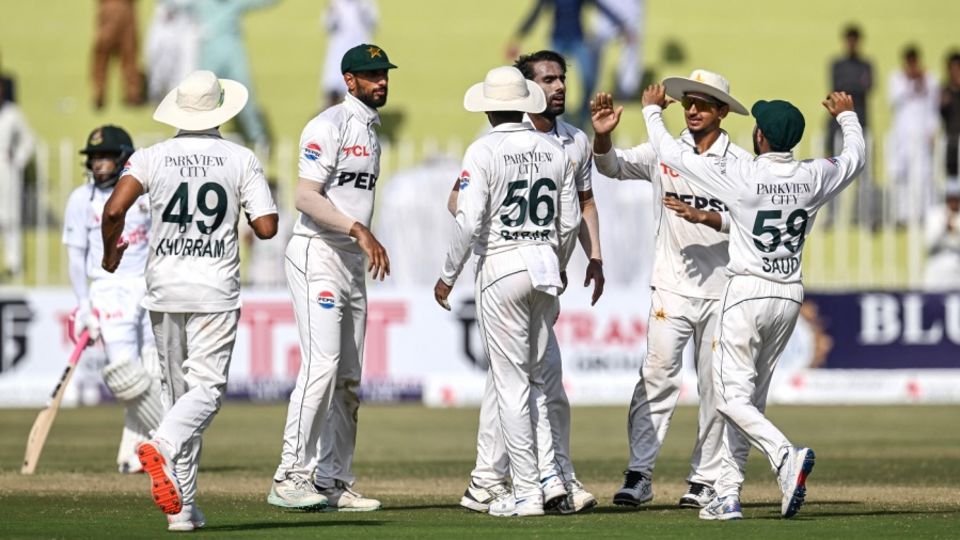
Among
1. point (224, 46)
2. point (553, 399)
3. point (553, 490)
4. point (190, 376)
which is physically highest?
point (224, 46)

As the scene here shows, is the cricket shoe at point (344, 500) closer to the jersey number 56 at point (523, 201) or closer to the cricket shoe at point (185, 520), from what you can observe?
the cricket shoe at point (185, 520)

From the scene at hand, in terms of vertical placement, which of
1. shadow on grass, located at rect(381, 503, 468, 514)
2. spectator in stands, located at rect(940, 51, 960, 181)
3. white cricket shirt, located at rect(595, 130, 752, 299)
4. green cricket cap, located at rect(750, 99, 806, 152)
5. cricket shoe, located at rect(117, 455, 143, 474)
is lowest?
cricket shoe, located at rect(117, 455, 143, 474)

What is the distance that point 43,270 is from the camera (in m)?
21.5

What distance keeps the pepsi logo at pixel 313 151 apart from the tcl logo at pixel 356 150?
6.5 inches

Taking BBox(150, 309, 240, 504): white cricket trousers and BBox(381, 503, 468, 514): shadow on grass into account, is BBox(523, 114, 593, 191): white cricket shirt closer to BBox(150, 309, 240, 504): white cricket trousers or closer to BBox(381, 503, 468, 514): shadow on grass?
BBox(381, 503, 468, 514): shadow on grass

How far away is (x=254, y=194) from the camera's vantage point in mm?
9250

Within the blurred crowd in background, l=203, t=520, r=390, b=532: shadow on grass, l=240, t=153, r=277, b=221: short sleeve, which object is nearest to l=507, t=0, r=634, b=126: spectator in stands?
the blurred crowd in background

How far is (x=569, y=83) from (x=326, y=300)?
15615mm

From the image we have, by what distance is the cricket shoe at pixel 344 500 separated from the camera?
1004 cm

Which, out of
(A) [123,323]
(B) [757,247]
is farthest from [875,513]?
(A) [123,323]

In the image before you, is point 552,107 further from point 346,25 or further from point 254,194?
point 346,25

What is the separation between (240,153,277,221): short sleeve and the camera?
924 cm

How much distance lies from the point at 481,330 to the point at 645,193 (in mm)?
10797

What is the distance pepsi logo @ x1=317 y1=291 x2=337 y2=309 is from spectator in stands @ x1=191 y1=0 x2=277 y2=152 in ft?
46.7
